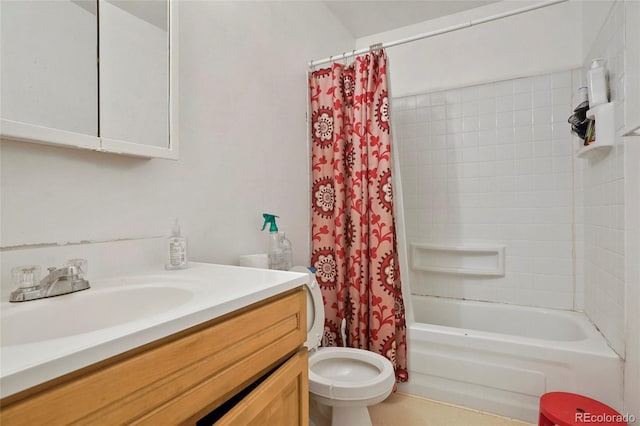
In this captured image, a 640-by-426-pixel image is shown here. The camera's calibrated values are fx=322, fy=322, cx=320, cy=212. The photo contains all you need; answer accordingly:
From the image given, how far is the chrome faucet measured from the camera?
0.69 m

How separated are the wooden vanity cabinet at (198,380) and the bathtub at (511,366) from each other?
1066 mm

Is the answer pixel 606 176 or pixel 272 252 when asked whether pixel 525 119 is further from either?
pixel 272 252

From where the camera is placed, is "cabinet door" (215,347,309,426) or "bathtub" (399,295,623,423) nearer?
"cabinet door" (215,347,309,426)

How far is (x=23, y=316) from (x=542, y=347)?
191 centimetres

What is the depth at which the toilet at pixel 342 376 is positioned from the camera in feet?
4.10

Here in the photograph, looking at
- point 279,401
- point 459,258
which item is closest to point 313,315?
point 279,401

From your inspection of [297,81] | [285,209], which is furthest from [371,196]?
[297,81]

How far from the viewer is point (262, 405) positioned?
74cm

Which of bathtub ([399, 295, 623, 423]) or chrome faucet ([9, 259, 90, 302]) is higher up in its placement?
chrome faucet ([9, 259, 90, 302])

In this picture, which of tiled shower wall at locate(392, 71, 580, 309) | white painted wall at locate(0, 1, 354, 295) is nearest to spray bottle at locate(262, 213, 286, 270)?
white painted wall at locate(0, 1, 354, 295)

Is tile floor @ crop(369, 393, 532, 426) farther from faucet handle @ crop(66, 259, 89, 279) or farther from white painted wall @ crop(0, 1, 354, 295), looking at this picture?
faucet handle @ crop(66, 259, 89, 279)

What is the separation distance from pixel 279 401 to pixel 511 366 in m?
1.32

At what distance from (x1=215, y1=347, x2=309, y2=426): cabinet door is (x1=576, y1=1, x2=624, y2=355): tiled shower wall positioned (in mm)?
1381

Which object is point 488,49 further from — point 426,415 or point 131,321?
point 131,321
